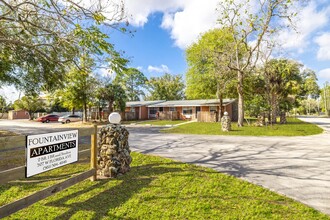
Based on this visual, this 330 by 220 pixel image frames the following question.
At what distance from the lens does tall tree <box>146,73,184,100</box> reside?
48812 mm

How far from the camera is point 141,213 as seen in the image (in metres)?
3.32

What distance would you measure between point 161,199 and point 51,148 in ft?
7.34

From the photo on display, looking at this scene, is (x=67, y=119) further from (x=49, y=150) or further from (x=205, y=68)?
(x=49, y=150)

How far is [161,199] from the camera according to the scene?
12.5 feet

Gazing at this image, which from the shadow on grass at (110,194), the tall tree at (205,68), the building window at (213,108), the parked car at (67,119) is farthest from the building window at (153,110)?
the shadow on grass at (110,194)

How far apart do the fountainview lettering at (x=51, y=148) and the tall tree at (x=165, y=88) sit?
147ft

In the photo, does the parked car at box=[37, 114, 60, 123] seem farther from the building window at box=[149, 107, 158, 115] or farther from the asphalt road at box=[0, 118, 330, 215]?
the asphalt road at box=[0, 118, 330, 215]

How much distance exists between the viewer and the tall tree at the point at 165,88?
4881cm

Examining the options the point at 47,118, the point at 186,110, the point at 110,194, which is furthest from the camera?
the point at 47,118

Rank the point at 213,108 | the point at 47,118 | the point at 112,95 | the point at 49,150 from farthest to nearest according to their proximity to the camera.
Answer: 1. the point at 47,118
2. the point at 213,108
3. the point at 112,95
4. the point at 49,150

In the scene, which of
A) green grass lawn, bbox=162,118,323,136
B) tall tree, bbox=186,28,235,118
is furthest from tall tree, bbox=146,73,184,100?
green grass lawn, bbox=162,118,323,136

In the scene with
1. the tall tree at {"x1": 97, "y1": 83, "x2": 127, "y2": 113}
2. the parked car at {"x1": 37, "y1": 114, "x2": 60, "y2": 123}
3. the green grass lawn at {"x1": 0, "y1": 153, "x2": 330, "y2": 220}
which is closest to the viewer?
the green grass lawn at {"x1": 0, "y1": 153, "x2": 330, "y2": 220}

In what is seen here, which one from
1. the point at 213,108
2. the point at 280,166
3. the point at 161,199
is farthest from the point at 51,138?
the point at 213,108

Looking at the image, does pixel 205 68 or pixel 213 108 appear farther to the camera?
pixel 213 108
